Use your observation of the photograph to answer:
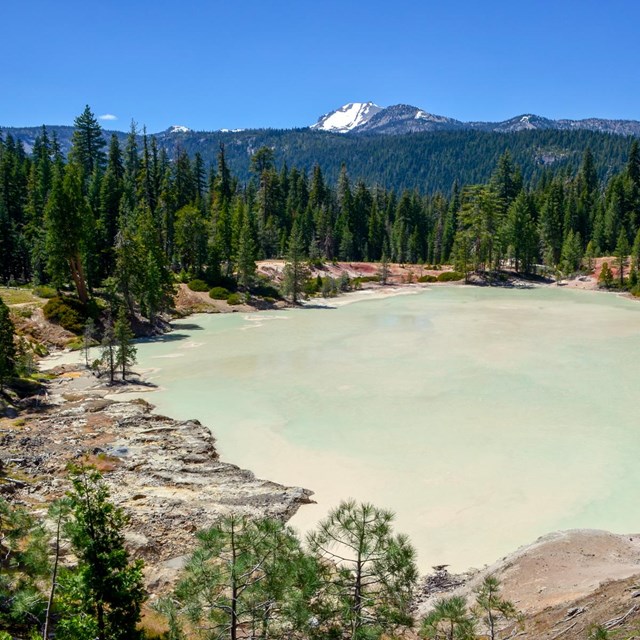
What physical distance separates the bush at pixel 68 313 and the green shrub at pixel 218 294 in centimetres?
1711

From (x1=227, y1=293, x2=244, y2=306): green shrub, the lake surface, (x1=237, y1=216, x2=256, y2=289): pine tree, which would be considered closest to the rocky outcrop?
the lake surface

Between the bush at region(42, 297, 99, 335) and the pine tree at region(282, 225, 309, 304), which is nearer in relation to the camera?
the bush at region(42, 297, 99, 335)

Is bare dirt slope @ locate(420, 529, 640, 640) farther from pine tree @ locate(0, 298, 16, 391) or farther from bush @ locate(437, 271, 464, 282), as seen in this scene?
bush @ locate(437, 271, 464, 282)

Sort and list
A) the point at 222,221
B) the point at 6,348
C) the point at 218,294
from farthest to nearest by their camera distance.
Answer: the point at 222,221, the point at 218,294, the point at 6,348

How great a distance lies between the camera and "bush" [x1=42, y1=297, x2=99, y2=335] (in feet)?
133

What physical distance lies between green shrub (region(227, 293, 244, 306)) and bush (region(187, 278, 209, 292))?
290cm

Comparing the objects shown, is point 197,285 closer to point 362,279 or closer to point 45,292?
point 45,292

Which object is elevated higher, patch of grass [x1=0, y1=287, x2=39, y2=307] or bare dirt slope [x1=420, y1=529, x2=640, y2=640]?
patch of grass [x1=0, y1=287, x2=39, y2=307]

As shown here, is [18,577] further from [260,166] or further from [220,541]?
[260,166]

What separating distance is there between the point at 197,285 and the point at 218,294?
2.47 meters

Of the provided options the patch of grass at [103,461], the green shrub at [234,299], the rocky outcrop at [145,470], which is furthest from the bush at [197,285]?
the patch of grass at [103,461]

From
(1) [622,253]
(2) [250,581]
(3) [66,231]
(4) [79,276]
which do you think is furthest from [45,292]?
(1) [622,253]

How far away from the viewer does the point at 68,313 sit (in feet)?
135

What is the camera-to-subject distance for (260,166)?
9781cm
